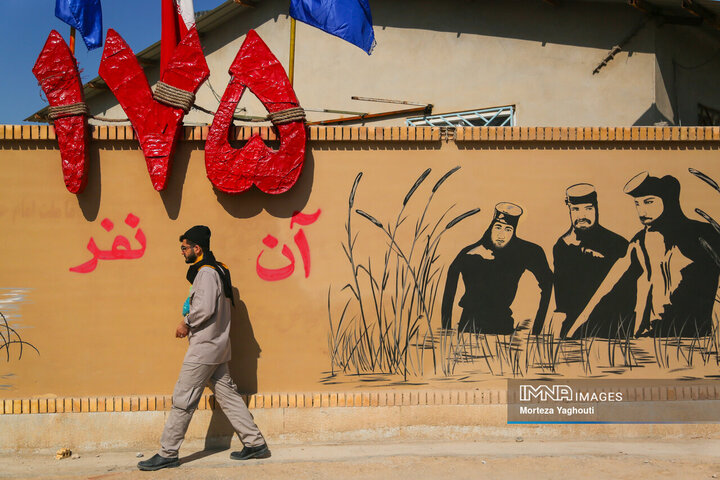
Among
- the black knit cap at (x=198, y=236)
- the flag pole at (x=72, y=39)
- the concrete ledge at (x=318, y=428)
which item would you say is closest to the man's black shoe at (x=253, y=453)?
the concrete ledge at (x=318, y=428)

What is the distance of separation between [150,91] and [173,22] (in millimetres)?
1046

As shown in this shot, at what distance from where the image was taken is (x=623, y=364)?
629cm

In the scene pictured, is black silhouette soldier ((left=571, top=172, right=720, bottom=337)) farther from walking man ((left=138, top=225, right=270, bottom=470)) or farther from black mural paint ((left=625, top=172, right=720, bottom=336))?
walking man ((left=138, top=225, right=270, bottom=470))

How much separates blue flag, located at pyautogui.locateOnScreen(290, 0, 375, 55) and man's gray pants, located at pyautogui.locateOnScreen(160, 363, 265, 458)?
3.37 meters

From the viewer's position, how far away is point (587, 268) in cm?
632

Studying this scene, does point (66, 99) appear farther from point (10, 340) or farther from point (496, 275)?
point (496, 275)

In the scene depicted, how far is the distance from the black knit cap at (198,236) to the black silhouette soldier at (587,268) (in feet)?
→ 10.3

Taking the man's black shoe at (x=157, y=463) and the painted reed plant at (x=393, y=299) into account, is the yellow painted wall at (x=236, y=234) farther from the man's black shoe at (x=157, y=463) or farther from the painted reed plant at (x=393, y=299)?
the man's black shoe at (x=157, y=463)

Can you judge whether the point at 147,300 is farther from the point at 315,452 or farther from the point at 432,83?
the point at 432,83

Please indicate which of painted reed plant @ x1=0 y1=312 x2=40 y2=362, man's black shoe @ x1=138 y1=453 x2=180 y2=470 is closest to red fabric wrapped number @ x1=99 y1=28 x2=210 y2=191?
painted reed plant @ x1=0 y1=312 x2=40 y2=362

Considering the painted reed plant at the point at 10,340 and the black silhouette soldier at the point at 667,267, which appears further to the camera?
the black silhouette soldier at the point at 667,267

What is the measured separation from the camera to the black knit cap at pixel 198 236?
18.6ft

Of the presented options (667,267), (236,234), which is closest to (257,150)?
(236,234)

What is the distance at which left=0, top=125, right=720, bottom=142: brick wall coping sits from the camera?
6.04 meters
